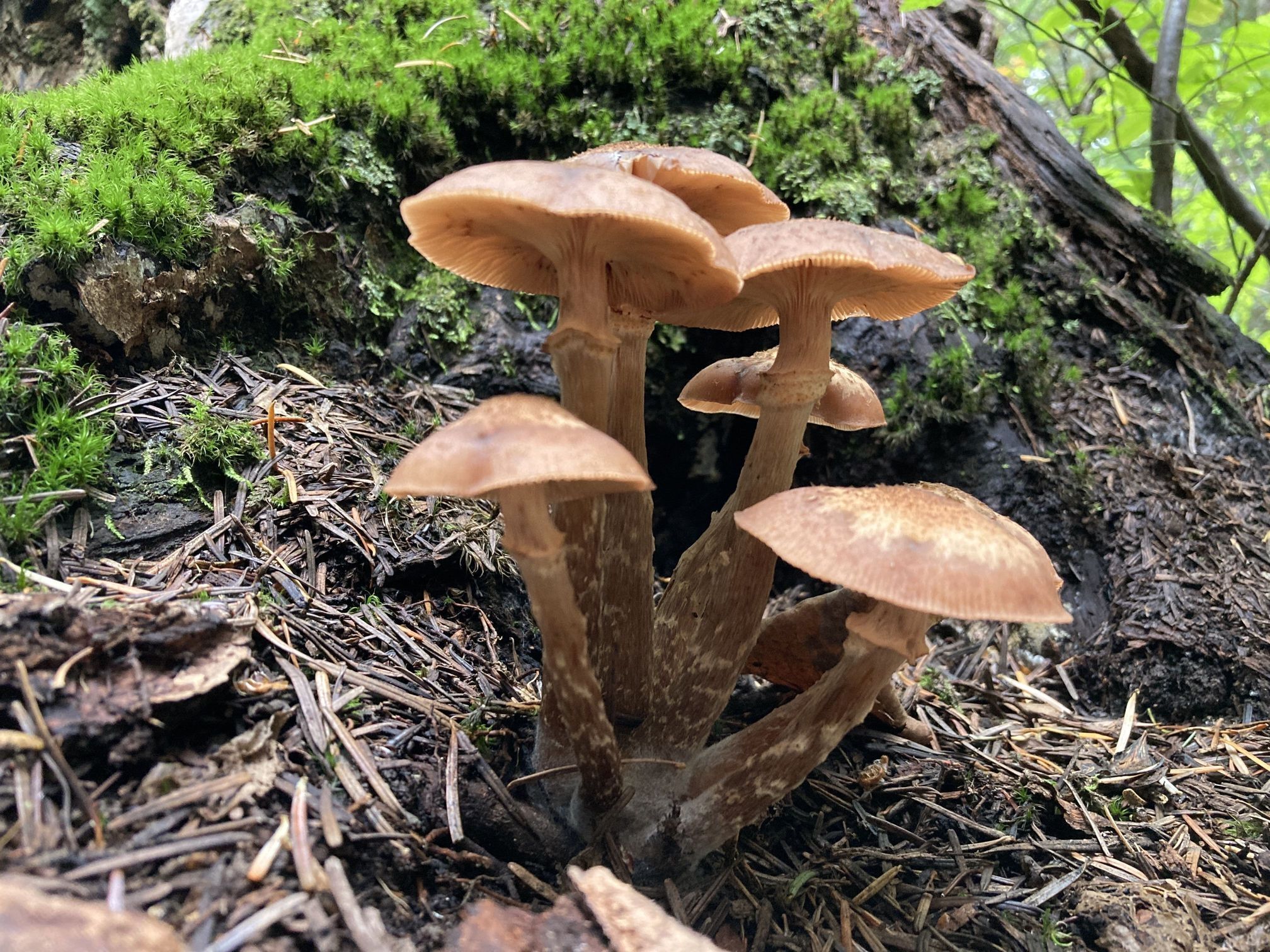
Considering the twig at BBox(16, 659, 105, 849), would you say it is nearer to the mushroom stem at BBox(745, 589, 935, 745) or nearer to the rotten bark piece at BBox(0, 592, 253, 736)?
the rotten bark piece at BBox(0, 592, 253, 736)

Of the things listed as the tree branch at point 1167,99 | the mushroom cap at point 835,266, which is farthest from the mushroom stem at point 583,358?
the tree branch at point 1167,99

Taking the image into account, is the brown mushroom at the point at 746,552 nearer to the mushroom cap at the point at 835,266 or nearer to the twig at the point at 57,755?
the mushroom cap at the point at 835,266

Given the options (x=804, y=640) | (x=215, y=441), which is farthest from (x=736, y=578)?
(x=215, y=441)

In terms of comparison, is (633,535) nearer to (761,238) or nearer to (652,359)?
(761,238)

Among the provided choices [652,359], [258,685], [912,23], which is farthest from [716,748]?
[912,23]

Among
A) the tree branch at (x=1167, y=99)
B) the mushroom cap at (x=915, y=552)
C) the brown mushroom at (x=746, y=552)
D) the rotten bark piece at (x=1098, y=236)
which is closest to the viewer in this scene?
the mushroom cap at (x=915, y=552)

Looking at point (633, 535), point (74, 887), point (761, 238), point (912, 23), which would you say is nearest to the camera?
point (74, 887)
